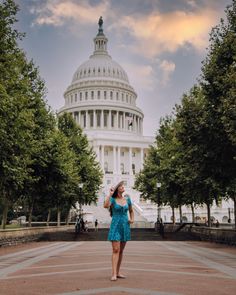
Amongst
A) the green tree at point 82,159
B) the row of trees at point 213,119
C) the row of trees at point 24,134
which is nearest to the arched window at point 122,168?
the green tree at point 82,159

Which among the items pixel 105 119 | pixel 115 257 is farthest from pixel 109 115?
pixel 115 257

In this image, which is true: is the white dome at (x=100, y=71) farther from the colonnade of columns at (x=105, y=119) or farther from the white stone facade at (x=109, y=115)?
the colonnade of columns at (x=105, y=119)

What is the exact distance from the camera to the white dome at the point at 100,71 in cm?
15999

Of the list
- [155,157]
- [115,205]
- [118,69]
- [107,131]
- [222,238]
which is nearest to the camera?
[115,205]

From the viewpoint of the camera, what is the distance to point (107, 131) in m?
141

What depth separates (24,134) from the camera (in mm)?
23250

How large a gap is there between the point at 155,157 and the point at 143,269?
42.6 meters

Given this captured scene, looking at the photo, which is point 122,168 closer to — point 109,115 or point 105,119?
point 109,115

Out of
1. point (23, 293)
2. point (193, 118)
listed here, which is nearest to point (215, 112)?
point (193, 118)

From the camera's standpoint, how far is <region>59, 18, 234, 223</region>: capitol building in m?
132

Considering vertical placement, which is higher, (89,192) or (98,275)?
(89,192)

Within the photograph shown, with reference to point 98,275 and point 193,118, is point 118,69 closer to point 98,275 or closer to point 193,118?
point 193,118

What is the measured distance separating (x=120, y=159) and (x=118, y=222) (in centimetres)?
12605

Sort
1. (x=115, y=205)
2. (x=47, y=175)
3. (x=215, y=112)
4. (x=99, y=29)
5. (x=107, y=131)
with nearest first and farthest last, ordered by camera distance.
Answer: (x=115, y=205)
(x=215, y=112)
(x=47, y=175)
(x=107, y=131)
(x=99, y=29)
